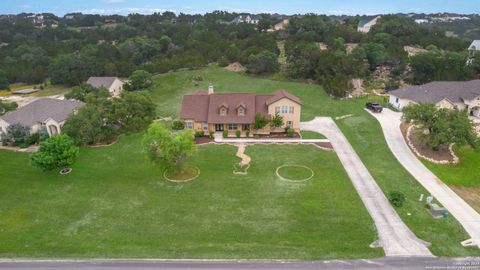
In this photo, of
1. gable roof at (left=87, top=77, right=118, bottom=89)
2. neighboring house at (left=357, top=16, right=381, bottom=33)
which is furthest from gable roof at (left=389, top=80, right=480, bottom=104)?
neighboring house at (left=357, top=16, right=381, bottom=33)

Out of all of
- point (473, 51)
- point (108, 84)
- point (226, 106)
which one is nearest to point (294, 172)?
point (226, 106)

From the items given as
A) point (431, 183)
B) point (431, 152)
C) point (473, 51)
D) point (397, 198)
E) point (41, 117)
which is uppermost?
point (473, 51)

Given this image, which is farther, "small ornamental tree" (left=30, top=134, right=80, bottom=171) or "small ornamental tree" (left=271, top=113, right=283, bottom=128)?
"small ornamental tree" (left=271, top=113, right=283, bottom=128)

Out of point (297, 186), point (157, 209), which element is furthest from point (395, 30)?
point (157, 209)

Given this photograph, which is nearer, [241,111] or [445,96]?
[241,111]

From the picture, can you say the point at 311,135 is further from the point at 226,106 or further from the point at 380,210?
the point at 380,210

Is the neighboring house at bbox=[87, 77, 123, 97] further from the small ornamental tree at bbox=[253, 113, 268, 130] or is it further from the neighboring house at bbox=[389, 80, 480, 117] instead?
the neighboring house at bbox=[389, 80, 480, 117]
